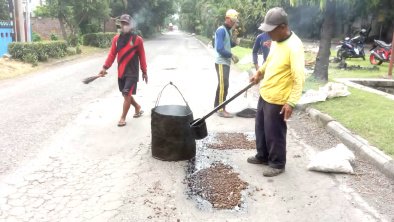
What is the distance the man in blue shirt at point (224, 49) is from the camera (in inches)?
269

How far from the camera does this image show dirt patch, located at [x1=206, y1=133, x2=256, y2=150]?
18.3 feet

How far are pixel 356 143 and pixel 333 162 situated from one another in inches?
36.1

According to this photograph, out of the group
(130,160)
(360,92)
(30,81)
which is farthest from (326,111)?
(30,81)

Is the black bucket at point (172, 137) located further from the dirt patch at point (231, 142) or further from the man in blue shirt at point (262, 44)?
the man in blue shirt at point (262, 44)

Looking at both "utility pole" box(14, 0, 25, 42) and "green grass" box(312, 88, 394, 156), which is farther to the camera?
"utility pole" box(14, 0, 25, 42)

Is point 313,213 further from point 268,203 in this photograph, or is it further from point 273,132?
point 273,132

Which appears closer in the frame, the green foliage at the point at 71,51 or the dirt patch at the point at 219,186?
the dirt patch at the point at 219,186

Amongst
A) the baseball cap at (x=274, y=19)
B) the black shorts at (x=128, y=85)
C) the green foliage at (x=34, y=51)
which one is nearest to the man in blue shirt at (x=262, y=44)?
the black shorts at (x=128, y=85)

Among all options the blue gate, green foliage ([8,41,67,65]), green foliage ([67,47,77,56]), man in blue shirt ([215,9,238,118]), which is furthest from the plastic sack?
green foliage ([67,47,77,56])

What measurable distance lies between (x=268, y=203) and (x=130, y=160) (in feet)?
6.15

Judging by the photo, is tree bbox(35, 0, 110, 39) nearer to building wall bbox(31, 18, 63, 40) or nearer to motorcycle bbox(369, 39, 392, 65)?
building wall bbox(31, 18, 63, 40)

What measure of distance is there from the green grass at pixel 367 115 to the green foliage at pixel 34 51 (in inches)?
460

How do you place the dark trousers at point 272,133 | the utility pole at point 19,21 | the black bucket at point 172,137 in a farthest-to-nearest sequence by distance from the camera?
the utility pole at point 19,21
the black bucket at point 172,137
the dark trousers at point 272,133

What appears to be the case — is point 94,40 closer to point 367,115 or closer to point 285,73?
point 367,115
